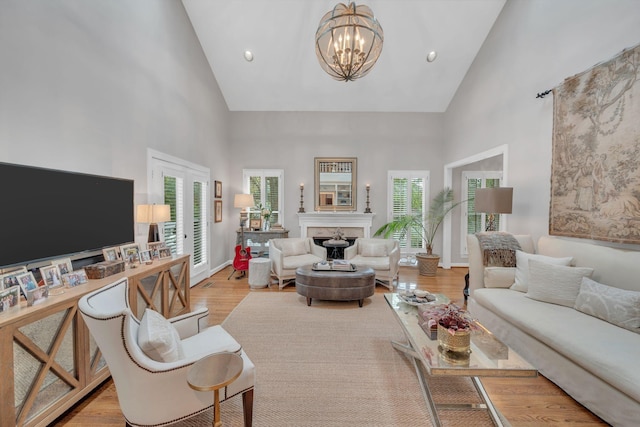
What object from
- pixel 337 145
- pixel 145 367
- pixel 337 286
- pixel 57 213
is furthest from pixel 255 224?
pixel 145 367

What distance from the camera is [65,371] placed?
1.79 metres

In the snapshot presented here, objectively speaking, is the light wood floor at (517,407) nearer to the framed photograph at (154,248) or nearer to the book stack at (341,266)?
the framed photograph at (154,248)

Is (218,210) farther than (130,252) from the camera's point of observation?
Yes

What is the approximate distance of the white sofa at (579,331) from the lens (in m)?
1.66

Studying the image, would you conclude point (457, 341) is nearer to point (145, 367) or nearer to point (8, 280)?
point (145, 367)

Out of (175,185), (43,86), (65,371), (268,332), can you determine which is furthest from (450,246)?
(43,86)

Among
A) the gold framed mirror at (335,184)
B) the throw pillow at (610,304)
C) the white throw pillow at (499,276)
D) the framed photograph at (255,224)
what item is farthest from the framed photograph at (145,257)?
the throw pillow at (610,304)

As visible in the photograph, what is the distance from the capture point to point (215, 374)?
116 cm

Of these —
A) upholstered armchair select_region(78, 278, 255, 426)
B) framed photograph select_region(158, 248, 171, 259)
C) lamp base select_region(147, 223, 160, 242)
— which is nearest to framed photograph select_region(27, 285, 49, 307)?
upholstered armchair select_region(78, 278, 255, 426)

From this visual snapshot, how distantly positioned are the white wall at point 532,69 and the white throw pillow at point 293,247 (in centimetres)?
346

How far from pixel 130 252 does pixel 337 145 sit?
4.82 meters

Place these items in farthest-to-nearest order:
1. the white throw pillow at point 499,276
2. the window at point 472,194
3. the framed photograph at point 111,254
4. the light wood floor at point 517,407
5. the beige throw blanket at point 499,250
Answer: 1. the window at point 472,194
2. the beige throw blanket at point 499,250
3. the white throw pillow at point 499,276
4. the framed photograph at point 111,254
5. the light wood floor at point 517,407

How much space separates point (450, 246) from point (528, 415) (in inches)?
182

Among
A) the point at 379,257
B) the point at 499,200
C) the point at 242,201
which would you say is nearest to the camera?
the point at 499,200
